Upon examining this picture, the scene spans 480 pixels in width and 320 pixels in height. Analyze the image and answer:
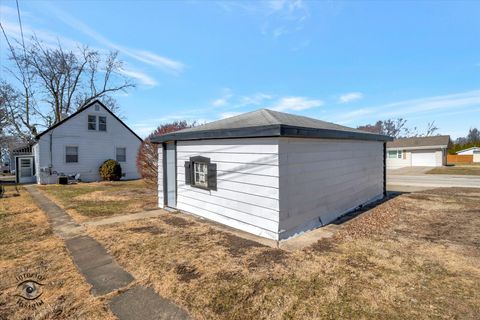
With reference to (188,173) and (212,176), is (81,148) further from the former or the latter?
(212,176)

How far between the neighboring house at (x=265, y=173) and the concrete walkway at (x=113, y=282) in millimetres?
2732

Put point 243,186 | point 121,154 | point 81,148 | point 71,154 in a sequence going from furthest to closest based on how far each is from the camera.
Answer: point 121,154, point 81,148, point 71,154, point 243,186

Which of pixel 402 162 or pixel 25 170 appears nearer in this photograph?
pixel 25 170

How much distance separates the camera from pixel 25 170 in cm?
1859

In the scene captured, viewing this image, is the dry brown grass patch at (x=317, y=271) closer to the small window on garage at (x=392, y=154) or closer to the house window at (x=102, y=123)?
the house window at (x=102, y=123)

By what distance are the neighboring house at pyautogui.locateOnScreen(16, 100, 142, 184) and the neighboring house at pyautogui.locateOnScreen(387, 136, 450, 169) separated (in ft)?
99.8

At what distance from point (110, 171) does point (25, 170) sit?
6654 millimetres

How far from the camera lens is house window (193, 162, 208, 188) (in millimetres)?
6992

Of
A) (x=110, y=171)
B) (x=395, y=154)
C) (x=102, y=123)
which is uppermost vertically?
(x=102, y=123)

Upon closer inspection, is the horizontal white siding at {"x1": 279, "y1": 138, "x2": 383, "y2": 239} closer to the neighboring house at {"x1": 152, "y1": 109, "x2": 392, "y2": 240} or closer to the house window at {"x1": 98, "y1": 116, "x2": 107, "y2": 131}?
the neighboring house at {"x1": 152, "y1": 109, "x2": 392, "y2": 240}

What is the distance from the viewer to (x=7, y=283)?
3.55 metres

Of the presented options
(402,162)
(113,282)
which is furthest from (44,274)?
(402,162)

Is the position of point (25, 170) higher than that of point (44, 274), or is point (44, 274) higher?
point (25, 170)

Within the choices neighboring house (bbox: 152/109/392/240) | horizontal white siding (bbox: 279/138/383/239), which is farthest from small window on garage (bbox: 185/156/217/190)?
horizontal white siding (bbox: 279/138/383/239)
